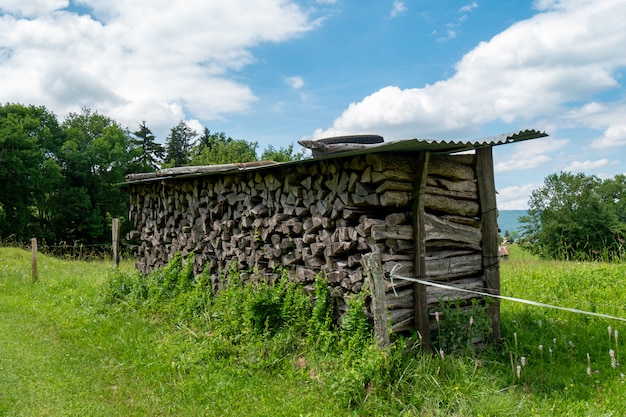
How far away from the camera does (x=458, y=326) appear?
16.9ft

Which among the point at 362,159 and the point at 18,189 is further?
the point at 18,189

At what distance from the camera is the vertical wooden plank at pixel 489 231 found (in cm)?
556

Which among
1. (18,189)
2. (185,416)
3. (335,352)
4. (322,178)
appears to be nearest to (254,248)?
(322,178)

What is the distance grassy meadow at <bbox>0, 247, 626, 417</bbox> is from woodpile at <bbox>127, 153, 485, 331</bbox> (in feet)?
1.19

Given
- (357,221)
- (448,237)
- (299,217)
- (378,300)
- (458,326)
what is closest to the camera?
(378,300)

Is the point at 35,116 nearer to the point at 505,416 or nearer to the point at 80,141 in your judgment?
the point at 80,141

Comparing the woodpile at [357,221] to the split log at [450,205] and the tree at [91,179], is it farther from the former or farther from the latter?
the tree at [91,179]

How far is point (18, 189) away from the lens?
29.7m

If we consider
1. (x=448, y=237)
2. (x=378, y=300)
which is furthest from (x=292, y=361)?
(x=448, y=237)

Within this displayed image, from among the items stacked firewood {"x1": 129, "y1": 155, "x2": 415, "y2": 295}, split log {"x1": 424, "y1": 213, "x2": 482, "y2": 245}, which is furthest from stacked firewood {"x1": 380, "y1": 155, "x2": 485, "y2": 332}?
stacked firewood {"x1": 129, "y1": 155, "x2": 415, "y2": 295}

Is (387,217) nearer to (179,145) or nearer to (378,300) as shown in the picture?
(378,300)

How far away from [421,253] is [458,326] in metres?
0.89

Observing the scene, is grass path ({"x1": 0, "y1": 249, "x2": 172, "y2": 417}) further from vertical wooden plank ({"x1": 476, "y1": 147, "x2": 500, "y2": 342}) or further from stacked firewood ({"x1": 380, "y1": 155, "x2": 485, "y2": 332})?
vertical wooden plank ({"x1": 476, "y1": 147, "x2": 500, "y2": 342})

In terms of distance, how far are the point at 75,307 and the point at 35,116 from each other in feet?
105
